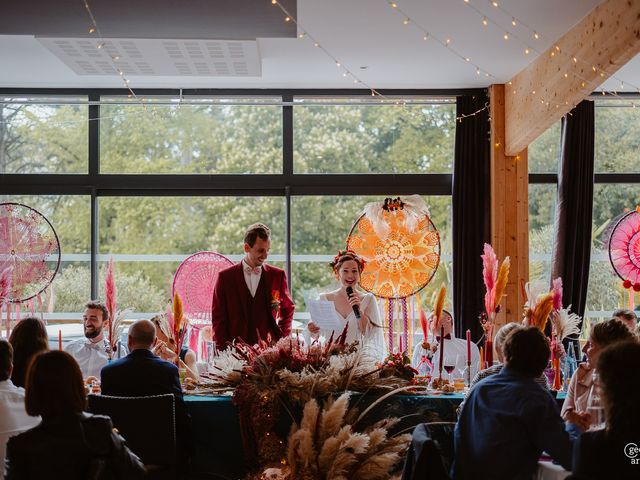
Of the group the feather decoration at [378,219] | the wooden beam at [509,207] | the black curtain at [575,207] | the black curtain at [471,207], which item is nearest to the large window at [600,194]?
the black curtain at [575,207]

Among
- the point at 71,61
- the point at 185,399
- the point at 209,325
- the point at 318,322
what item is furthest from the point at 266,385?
the point at 71,61

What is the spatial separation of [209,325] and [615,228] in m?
3.44

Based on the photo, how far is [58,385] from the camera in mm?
2561

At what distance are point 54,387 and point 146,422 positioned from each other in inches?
42.2

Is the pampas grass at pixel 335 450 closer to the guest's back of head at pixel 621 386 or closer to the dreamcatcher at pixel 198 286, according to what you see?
the guest's back of head at pixel 621 386

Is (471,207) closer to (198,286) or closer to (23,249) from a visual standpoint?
(198,286)

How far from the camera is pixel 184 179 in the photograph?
24.3 ft

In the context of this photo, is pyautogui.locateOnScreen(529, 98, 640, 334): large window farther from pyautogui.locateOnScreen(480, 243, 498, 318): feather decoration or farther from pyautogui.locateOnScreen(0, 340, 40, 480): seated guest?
pyautogui.locateOnScreen(0, 340, 40, 480): seated guest

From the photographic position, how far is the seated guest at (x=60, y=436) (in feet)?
8.27

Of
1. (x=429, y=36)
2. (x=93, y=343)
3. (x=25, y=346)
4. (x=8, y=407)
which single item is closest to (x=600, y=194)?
(x=429, y=36)

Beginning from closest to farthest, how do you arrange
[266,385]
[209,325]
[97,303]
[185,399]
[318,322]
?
1. [266,385]
2. [185,399]
3. [318,322]
4. [97,303]
5. [209,325]

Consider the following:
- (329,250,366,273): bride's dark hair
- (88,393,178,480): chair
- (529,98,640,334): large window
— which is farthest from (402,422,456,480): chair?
(529,98,640,334): large window

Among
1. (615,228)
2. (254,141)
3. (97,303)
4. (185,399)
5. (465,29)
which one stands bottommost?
(185,399)

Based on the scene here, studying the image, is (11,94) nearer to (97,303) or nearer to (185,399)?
(97,303)
